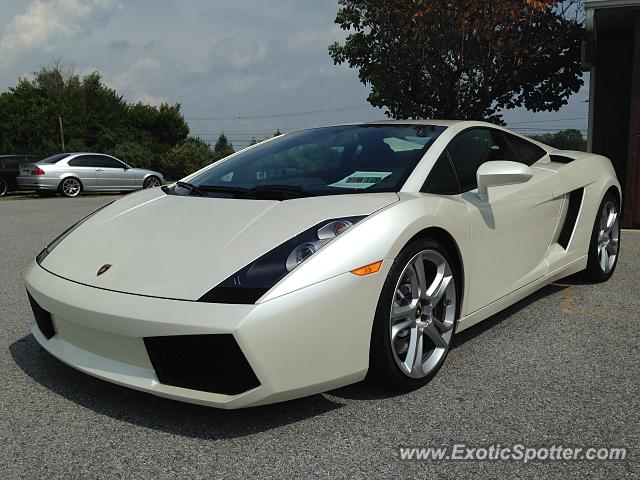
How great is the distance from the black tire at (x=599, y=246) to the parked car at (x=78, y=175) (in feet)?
45.4

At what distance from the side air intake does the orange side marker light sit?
2.06 m

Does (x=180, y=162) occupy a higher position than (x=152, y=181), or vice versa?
(x=152, y=181)

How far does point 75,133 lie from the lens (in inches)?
1564

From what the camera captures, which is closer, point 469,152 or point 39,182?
point 469,152

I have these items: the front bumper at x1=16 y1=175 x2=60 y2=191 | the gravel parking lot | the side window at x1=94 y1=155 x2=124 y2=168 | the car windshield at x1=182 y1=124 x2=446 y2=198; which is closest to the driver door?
the car windshield at x1=182 y1=124 x2=446 y2=198

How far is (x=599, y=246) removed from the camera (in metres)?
4.58

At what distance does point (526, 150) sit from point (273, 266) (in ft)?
8.11

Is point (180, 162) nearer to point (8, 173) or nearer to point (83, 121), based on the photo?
point (83, 121)

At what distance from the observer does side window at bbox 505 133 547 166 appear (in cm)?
399

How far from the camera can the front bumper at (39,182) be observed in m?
16.2

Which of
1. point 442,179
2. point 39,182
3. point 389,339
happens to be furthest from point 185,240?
point 39,182

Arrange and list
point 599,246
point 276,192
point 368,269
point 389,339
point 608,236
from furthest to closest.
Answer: point 608,236 < point 599,246 < point 276,192 < point 389,339 < point 368,269

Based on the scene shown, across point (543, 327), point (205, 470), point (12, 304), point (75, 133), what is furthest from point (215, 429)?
point (75, 133)

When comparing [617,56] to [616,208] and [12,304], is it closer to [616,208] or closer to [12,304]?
[616,208]
